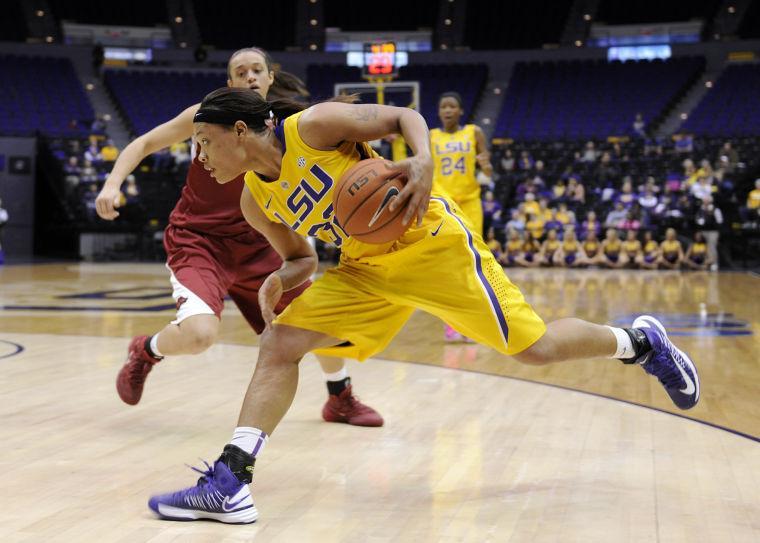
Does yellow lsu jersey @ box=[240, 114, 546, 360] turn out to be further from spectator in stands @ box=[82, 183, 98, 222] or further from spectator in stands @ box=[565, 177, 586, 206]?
spectator in stands @ box=[82, 183, 98, 222]

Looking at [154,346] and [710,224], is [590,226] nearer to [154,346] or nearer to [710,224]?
A: [710,224]

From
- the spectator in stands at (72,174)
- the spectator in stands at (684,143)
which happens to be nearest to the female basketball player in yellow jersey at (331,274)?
the spectator in stands at (684,143)

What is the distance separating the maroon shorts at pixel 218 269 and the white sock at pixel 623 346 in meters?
1.35

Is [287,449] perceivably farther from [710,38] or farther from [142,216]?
[710,38]

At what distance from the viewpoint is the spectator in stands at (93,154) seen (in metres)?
20.1

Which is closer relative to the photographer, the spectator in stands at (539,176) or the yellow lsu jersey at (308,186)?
the yellow lsu jersey at (308,186)

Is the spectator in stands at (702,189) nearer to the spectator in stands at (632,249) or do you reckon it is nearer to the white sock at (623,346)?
the spectator in stands at (632,249)

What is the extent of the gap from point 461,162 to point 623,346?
468cm

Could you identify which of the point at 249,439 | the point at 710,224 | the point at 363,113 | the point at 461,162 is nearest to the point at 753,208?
the point at 710,224

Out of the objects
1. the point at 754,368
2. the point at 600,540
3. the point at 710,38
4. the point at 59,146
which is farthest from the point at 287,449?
the point at 710,38

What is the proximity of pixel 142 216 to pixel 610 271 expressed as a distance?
9765mm

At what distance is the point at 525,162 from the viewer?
1986 centimetres

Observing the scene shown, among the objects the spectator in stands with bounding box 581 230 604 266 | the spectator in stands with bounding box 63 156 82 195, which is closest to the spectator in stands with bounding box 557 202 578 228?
the spectator in stands with bounding box 581 230 604 266

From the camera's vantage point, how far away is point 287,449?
11.4 ft
